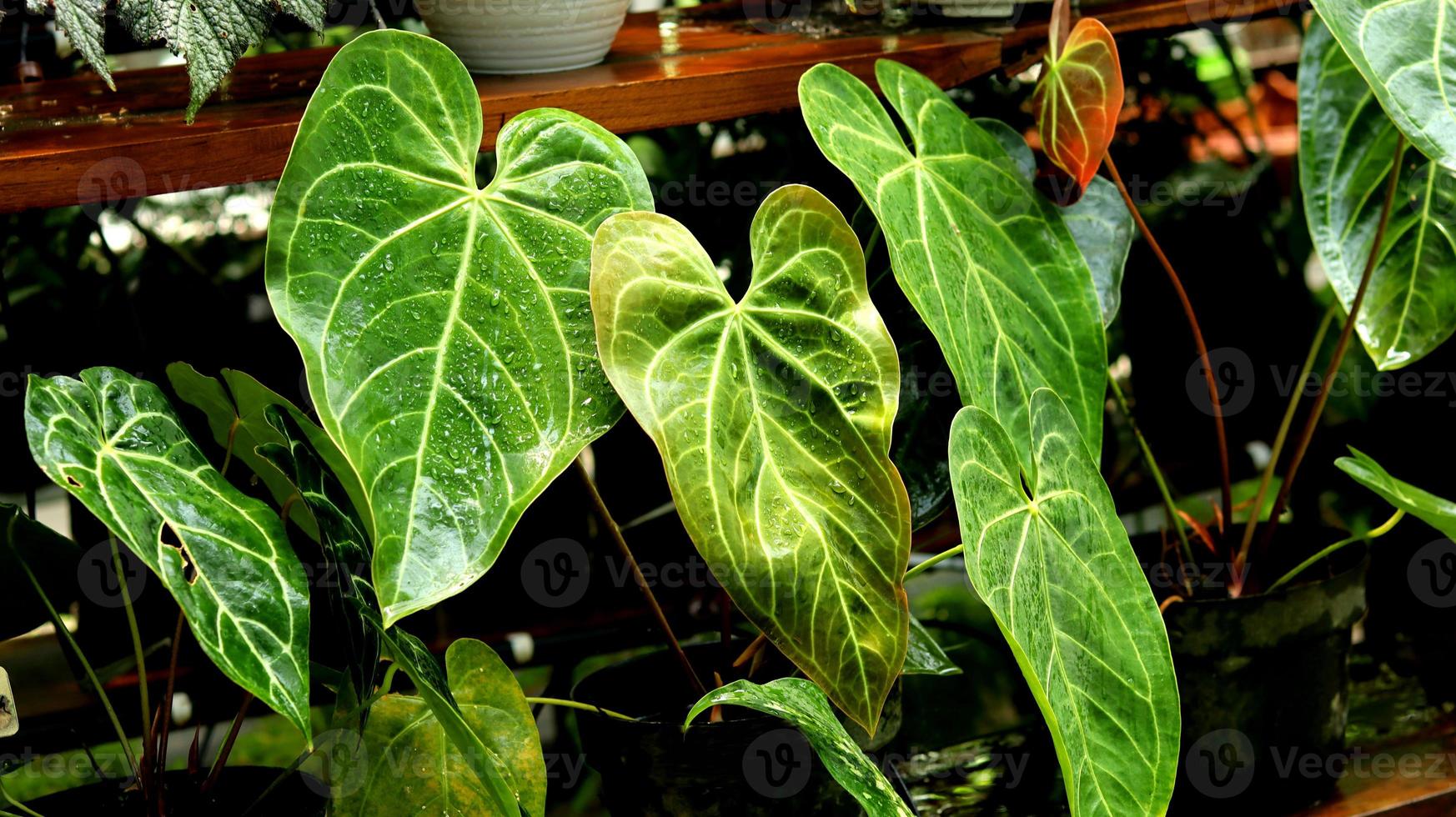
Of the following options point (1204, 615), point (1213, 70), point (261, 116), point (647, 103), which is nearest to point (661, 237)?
point (647, 103)

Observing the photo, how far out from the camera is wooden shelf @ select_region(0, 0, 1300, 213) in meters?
0.79

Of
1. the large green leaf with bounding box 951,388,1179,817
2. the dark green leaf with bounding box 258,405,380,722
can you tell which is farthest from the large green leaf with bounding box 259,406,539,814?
the large green leaf with bounding box 951,388,1179,817

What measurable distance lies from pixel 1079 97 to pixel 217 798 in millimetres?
822

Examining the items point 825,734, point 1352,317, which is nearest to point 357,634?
point 825,734

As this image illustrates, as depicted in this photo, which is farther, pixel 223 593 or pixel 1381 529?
pixel 1381 529

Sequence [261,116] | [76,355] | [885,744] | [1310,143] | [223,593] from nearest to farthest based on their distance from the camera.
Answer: [223,593] → [261,116] → [885,744] → [1310,143] → [76,355]

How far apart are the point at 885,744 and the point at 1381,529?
471 millimetres

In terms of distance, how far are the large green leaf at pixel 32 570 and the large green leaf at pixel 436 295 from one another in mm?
335

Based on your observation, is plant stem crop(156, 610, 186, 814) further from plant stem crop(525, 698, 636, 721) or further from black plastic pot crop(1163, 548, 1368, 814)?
black plastic pot crop(1163, 548, 1368, 814)

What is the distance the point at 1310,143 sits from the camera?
1.12 meters

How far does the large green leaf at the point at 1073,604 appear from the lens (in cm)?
78

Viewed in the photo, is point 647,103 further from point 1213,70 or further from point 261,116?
point 1213,70

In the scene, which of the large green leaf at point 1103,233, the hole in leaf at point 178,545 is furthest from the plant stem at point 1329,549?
the hole in leaf at point 178,545

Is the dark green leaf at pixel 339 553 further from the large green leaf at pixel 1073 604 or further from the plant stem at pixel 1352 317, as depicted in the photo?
the plant stem at pixel 1352 317
